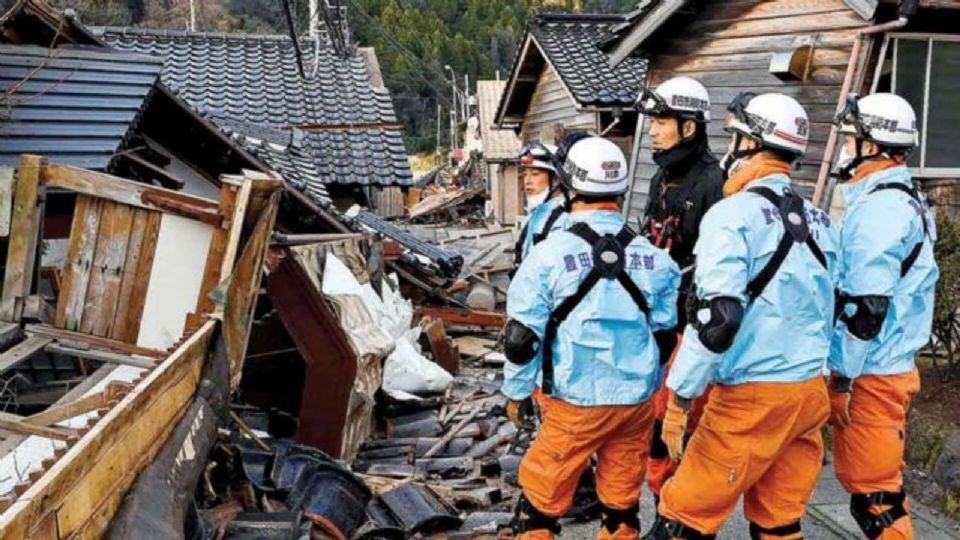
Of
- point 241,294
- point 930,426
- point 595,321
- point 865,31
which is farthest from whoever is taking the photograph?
point 865,31

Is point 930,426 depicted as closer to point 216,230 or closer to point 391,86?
point 216,230

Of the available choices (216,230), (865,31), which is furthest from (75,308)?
(865,31)

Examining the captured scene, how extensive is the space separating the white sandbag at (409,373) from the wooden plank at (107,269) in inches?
163

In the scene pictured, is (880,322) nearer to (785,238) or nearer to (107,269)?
(785,238)

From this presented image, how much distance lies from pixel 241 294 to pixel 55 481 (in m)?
2.64

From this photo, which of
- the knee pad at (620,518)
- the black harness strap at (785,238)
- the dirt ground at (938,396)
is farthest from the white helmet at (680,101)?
→ the dirt ground at (938,396)

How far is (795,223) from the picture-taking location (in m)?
3.47

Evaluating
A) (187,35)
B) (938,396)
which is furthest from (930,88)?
(187,35)

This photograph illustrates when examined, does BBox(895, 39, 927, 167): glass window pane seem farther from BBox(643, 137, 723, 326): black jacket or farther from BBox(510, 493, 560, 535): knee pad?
BBox(510, 493, 560, 535): knee pad

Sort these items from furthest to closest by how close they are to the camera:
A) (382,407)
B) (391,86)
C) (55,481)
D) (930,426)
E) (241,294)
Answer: (391,86), (382,407), (930,426), (241,294), (55,481)

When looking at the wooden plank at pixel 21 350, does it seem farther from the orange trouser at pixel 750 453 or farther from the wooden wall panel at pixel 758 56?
the wooden wall panel at pixel 758 56

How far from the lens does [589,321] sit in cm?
386

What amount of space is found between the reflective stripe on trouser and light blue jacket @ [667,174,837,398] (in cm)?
55

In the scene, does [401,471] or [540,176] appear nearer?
[540,176]
